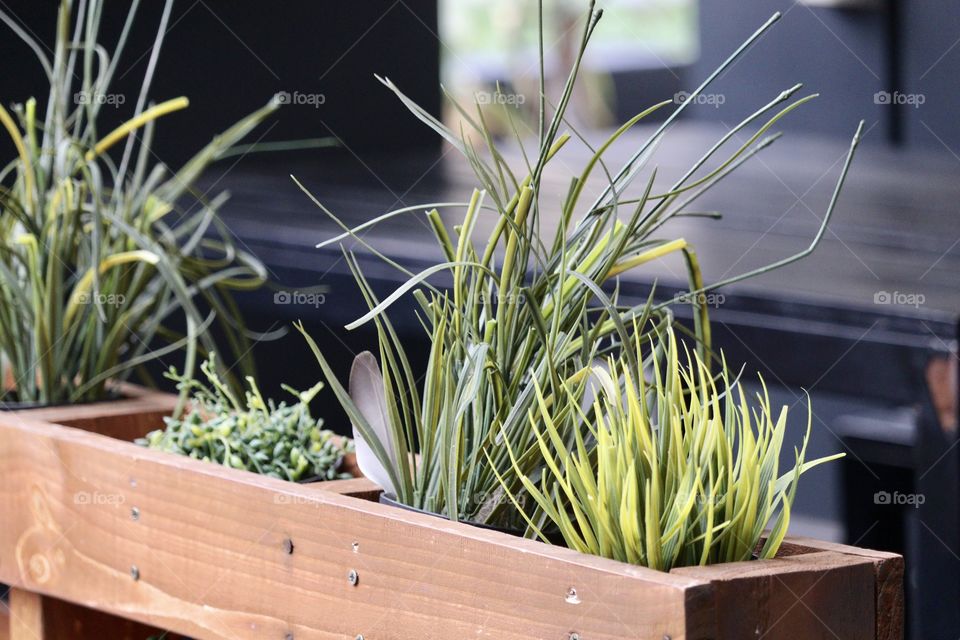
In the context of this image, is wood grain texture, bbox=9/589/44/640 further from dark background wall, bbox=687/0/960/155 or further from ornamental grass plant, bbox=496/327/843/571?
dark background wall, bbox=687/0/960/155

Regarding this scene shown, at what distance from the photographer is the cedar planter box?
614mm

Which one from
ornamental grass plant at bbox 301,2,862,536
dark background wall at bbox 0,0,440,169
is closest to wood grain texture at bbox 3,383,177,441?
ornamental grass plant at bbox 301,2,862,536

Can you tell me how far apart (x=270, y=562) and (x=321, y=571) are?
0.05 meters

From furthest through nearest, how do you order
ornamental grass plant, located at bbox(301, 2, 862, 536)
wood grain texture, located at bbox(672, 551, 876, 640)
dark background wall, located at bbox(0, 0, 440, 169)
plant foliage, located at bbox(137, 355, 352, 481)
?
dark background wall, located at bbox(0, 0, 440, 169)
plant foliage, located at bbox(137, 355, 352, 481)
ornamental grass plant, located at bbox(301, 2, 862, 536)
wood grain texture, located at bbox(672, 551, 876, 640)

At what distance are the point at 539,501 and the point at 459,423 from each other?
0.25 ft

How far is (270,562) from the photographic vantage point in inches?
30.7

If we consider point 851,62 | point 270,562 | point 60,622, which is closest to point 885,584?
point 270,562

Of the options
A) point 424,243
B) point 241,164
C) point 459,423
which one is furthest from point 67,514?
point 241,164

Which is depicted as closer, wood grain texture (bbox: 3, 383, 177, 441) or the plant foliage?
the plant foliage

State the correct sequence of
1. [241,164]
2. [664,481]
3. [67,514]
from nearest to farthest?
[664,481], [67,514], [241,164]

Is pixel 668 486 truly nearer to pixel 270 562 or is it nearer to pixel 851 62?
pixel 270 562

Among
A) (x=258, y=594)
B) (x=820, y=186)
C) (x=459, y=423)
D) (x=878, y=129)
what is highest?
(x=878, y=129)

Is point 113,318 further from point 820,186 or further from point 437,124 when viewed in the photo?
point 820,186

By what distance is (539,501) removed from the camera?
26.9 inches
